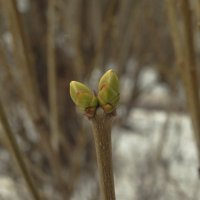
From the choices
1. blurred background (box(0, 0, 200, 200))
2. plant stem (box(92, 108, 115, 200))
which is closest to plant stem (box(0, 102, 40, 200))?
plant stem (box(92, 108, 115, 200))

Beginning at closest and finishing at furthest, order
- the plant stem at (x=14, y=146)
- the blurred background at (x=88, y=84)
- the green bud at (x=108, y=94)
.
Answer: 1. the green bud at (x=108, y=94)
2. the plant stem at (x=14, y=146)
3. the blurred background at (x=88, y=84)

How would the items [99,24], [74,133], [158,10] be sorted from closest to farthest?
[99,24]
[158,10]
[74,133]

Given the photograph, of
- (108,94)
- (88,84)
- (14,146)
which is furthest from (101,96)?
(88,84)

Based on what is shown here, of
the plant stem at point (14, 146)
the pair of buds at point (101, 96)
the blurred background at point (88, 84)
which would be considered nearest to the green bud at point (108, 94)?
the pair of buds at point (101, 96)

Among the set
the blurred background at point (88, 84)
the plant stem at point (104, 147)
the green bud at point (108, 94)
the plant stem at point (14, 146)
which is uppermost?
the blurred background at point (88, 84)

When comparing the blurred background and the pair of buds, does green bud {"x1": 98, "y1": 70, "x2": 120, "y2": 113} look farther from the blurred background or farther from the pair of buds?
the blurred background


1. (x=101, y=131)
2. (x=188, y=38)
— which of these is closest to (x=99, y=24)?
(x=188, y=38)

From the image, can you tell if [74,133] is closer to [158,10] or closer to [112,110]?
[158,10]

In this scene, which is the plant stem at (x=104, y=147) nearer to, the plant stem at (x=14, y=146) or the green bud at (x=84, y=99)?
the green bud at (x=84, y=99)
